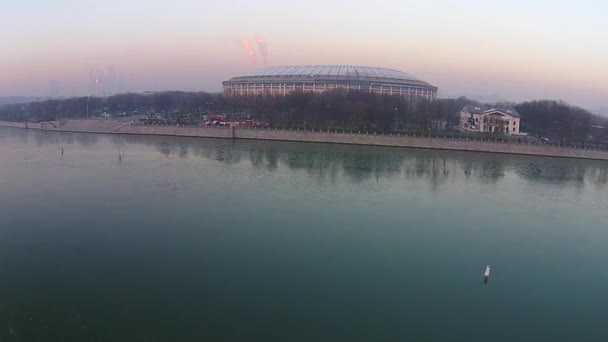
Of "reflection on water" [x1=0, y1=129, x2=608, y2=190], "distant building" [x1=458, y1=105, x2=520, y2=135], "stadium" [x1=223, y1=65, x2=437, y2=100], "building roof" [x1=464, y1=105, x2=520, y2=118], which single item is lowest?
"reflection on water" [x1=0, y1=129, x2=608, y2=190]

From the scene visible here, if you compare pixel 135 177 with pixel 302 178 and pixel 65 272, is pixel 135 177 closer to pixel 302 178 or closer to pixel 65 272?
pixel 302 178

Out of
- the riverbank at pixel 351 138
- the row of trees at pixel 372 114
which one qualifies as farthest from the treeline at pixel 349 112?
the riverbank at pixel 351 138

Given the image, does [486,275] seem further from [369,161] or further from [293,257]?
[369,161]

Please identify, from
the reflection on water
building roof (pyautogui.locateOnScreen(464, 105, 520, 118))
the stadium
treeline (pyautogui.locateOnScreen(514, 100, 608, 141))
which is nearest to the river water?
the reflection on water

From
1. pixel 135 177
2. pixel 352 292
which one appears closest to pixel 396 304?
pixel 352 292

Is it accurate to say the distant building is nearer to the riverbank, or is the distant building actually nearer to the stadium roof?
the riverbank

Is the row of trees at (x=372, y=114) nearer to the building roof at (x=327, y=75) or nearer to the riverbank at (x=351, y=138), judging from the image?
the riverbank at (x=351, y=138)
